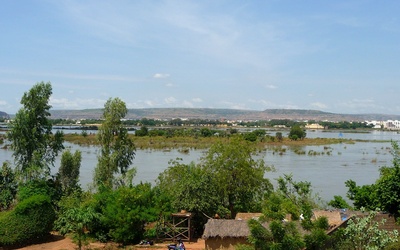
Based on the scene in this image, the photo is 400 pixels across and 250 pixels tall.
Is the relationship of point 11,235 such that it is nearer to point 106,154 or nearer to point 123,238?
point 123,238

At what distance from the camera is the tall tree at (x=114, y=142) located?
897 inches

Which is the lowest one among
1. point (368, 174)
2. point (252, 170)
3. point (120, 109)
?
point (368, 174)

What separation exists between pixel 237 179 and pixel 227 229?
475 centimetres

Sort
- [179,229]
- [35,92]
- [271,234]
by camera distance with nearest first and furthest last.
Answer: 1. [271,234]
2. [179,229]
3. [35,92]

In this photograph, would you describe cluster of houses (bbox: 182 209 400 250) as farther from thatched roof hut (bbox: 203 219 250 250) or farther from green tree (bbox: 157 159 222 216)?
green tree (bbox: 157 159 222 216)

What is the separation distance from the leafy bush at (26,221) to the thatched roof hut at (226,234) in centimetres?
660

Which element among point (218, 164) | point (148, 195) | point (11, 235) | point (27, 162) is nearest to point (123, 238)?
point (148, 195)

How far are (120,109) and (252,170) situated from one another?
7.56 meters

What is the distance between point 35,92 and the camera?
21.5m

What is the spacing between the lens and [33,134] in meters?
21.2

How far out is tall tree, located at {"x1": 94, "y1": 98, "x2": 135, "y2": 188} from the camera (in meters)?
22.8

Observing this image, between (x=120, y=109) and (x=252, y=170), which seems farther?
(x=120, y=109)

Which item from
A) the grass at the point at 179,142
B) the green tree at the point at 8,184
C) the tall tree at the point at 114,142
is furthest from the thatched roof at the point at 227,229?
the grass at the point at 179,142

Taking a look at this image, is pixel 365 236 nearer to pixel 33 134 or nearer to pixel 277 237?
pixel 277 237
